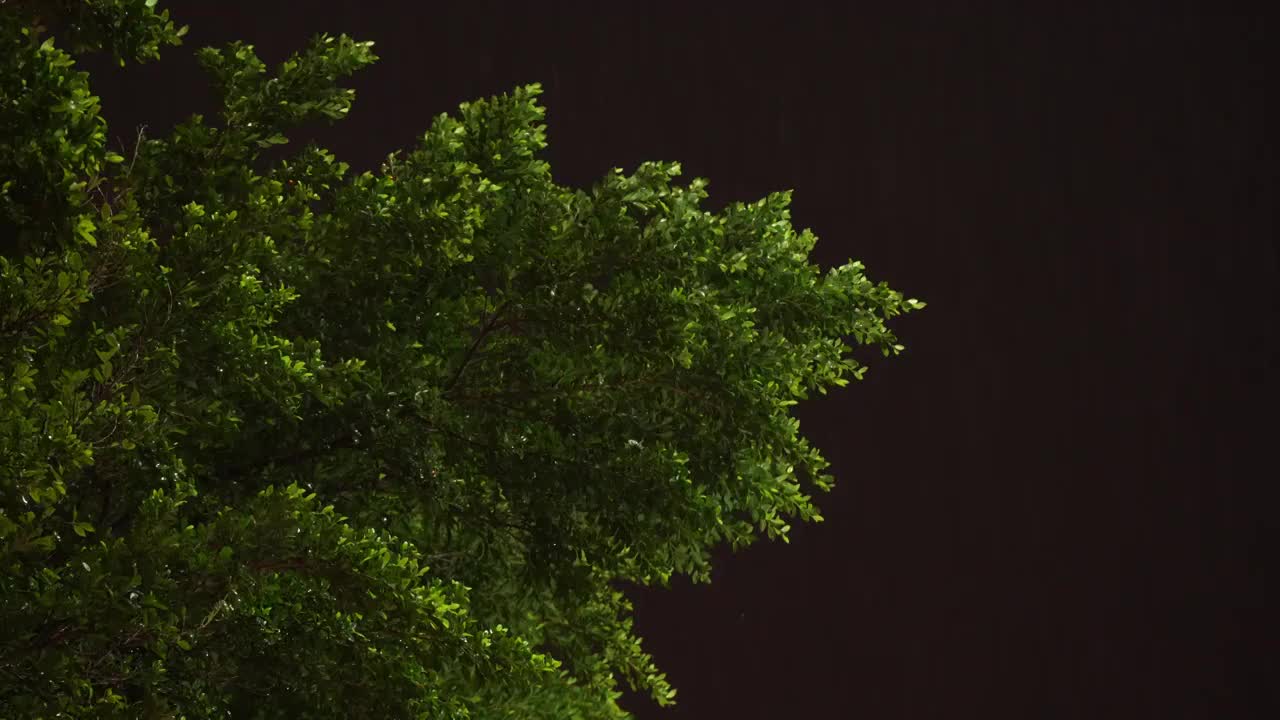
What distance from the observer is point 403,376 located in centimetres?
1018

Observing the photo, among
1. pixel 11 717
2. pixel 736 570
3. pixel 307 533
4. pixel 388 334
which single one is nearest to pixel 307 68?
pixel 388 334

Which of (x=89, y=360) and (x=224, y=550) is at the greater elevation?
(x=89, y=360)

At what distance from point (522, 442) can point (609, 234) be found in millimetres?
1350

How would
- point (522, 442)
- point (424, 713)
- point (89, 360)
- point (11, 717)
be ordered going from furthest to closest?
point (522, 442)
point (424, 713)
point (89, 360)
point (11, 717)

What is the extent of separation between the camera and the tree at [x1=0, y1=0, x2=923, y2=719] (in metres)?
8.27

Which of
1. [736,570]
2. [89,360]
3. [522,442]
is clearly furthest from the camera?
[736,570]

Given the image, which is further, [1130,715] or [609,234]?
[1130,715]

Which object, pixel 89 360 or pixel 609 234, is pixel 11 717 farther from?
pixel 609 234

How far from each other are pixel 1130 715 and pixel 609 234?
26493 mm

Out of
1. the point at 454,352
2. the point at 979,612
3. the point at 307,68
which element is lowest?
the point at 454,352

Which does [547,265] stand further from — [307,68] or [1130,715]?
[1130,715]

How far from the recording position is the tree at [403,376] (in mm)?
8266

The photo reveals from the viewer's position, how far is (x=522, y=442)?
10305 millimetres

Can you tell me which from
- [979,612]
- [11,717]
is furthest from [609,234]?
[979,612]
